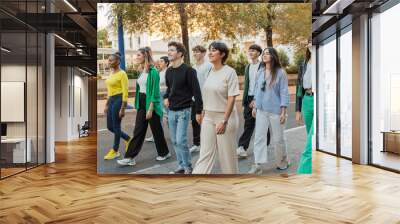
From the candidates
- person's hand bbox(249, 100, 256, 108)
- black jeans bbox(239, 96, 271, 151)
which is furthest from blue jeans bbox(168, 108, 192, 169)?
person's hand bbox(249, 100, 256, 108)

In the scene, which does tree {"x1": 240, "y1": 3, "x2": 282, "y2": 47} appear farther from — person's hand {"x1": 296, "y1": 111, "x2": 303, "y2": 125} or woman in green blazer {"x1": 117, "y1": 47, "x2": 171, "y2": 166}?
woman in green blazer {"x1": 117, "y1": 47, "x2": 171, "y2": 166}

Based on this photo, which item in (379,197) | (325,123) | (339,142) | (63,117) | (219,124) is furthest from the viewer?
(63,117)

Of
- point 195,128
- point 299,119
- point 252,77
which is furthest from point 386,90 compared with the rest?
point 195,128

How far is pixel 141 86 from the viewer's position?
6.63m

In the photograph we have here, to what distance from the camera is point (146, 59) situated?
6617 mm

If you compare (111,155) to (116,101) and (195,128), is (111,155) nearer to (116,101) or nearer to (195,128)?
(116,101)

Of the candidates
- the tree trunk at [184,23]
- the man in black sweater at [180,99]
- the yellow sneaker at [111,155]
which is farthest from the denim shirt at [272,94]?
the yellow sneaker at [111,155]

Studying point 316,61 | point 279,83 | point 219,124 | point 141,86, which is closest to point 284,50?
point 279,83

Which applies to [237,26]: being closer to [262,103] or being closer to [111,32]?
[262,103]

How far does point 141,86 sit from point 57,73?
10322mm

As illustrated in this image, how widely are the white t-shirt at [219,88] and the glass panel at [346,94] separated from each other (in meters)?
3.86

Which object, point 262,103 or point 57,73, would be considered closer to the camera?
point 262,103

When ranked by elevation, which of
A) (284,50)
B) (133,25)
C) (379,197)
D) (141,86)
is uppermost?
(133,25)

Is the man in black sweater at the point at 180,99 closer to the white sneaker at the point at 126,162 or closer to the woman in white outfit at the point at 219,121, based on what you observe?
the woman in white outfit at the point at 219,121
